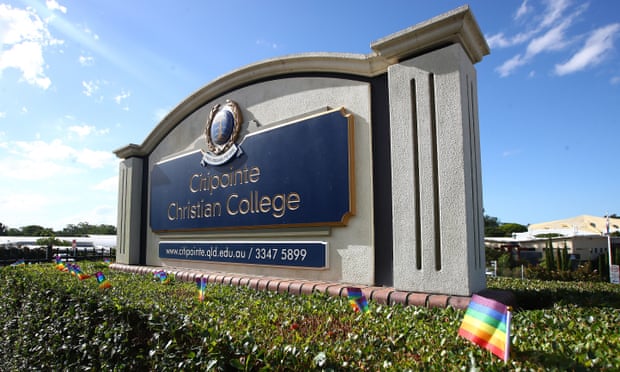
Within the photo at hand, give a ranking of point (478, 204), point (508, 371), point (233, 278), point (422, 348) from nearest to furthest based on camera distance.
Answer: point (508, 371), point (422, 348), point (478, 204), point (233, 278)

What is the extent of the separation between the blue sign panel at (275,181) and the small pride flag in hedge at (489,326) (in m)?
3.24

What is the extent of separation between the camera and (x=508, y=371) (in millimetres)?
2002

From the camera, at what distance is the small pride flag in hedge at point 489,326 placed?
2.14m

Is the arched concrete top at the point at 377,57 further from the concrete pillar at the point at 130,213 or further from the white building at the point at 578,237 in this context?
the white building at the point at 578,237

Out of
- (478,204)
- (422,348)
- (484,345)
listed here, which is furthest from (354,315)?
(478,204)

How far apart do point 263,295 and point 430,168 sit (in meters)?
2.62

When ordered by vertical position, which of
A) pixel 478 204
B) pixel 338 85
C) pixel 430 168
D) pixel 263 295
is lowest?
pixel 263 295

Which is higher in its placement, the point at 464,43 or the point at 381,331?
the point at 464,43

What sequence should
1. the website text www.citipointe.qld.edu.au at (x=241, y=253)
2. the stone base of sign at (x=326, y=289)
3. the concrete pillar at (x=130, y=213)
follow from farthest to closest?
the concrete pillar at (x=130, y=213), the website text www.citipointe.qld.edu.au at (x=241, y=253), the stone base of sign at (x=326, y=289)

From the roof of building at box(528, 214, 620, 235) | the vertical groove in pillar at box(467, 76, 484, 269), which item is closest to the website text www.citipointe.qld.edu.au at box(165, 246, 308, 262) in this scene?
the vertical groove in pillar at box(467, 76, 484, 269)

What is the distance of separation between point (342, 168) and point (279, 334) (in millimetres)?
3204

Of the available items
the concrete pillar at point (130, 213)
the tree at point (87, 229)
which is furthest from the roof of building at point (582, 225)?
the tree at point (87, 229)

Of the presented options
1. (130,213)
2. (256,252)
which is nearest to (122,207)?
(130,213)

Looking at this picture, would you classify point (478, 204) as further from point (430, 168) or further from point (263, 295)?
point (263, 295)
